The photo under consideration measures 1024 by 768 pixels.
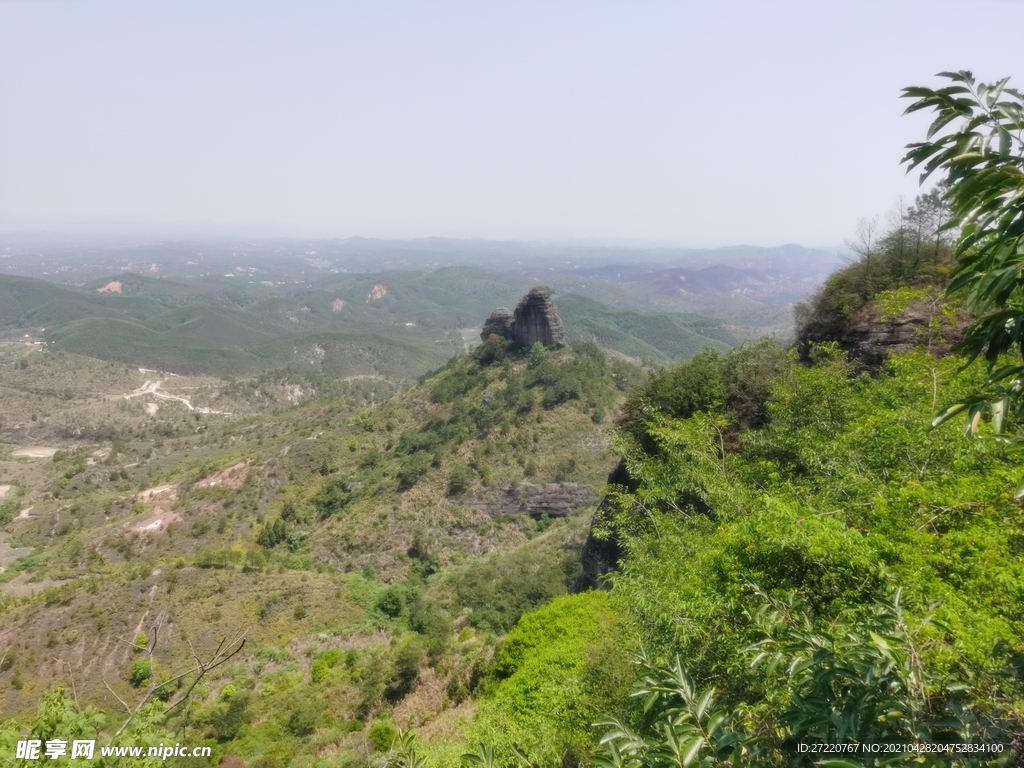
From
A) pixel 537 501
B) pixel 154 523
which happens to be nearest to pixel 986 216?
pixel 537 501

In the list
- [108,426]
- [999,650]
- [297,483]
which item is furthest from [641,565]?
[108,426]

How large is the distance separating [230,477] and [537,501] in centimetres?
3129

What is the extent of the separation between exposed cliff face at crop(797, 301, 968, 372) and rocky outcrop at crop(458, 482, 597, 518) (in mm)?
27234

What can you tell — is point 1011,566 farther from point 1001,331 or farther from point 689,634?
point 1001,331

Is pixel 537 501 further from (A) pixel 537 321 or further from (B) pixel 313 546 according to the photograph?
(A) pixel 537 321

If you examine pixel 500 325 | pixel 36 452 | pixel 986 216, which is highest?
pixel 986 216

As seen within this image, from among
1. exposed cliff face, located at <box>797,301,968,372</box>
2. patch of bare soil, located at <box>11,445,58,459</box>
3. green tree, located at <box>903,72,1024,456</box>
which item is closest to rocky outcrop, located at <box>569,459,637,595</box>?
exposed cliff face, located at <box>797,301,968,372</box>

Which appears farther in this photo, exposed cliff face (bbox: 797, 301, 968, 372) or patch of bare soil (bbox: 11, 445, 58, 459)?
patch of bare soil (bbox: 11, 445, 58, 459)

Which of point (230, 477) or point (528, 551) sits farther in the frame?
point (230, 477)

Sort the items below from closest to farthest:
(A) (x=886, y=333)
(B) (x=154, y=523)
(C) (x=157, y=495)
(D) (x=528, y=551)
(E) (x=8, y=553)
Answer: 1. (A) (x=886, y=333)
2. (D) (x=528, y=551)
3. (E) (x=8, y=553)
4. (B) (x=154, y=523)
5. (C) (x=157, y=495)

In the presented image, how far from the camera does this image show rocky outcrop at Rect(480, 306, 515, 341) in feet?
200

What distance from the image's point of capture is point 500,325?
205 ft

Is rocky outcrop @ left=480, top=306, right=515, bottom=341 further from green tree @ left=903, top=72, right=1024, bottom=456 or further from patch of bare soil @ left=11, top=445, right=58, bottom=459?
patch of bare soil @ left=11, top=445, right=58, bottom=459

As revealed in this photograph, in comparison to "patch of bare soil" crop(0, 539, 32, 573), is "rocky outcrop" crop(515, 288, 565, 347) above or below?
above
